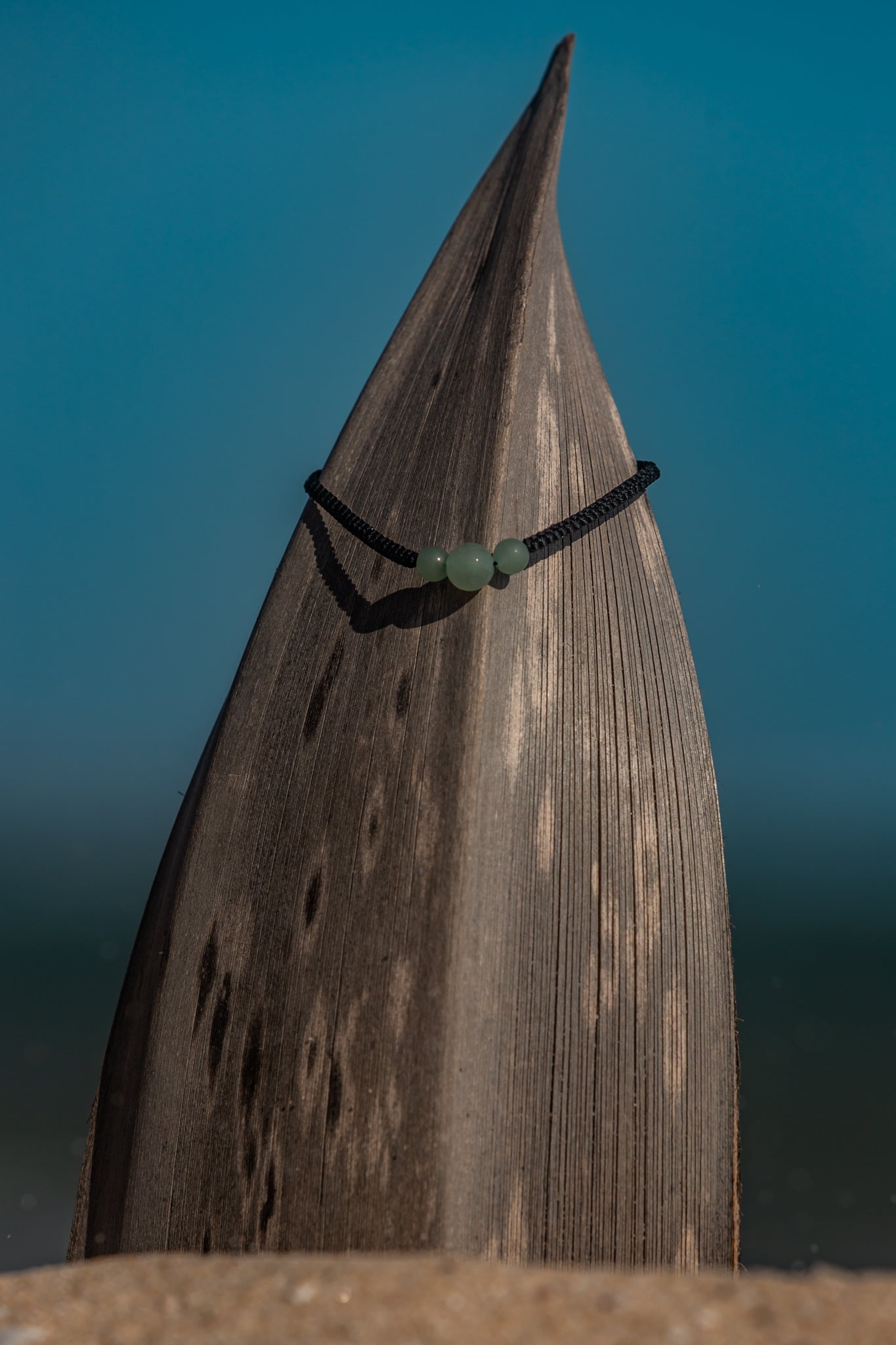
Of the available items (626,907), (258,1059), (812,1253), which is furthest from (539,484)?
(812,1253)

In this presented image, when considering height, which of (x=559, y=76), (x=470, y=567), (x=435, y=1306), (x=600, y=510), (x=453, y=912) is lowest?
(x=435, y=1306)

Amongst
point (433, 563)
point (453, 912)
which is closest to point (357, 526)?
point (433, 563)

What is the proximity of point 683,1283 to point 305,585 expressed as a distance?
1.95 feet

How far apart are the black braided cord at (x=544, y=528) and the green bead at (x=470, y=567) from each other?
0.04m

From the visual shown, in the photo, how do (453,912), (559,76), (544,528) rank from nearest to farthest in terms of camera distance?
(453,912)
(544,528)
(559,76)

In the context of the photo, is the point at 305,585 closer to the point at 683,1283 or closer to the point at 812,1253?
the point at 683,1283

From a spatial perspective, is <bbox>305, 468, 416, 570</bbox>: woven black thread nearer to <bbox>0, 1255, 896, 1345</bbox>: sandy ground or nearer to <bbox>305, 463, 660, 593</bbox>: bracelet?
<bbox>305, 463, 660, 593</bbox>: bracelet

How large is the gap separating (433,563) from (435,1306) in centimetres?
45

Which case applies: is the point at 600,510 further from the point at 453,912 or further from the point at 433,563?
the point at 453,912

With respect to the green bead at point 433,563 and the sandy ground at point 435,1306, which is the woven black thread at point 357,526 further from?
Result: the sandy ground at point 435,1306

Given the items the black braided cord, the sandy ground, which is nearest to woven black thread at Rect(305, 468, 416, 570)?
the black braided cord

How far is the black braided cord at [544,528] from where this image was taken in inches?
27.9

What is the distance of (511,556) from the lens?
0.66 m

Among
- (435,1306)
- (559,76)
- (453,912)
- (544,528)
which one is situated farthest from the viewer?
(559,76)
